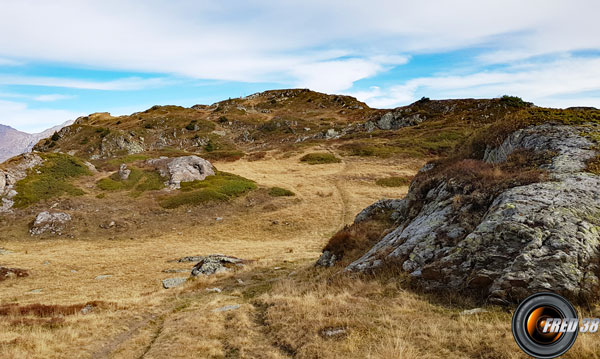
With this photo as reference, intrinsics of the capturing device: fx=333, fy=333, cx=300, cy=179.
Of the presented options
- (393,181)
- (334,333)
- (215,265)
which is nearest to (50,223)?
(215,265)

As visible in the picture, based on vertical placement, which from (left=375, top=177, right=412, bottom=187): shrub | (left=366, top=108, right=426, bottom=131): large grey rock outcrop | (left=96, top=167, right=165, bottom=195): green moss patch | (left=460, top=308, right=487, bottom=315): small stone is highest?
(left=366, top=108, right=426, bottom=131): large grey rock outcrop

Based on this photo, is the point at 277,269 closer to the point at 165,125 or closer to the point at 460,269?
the point at 460,269

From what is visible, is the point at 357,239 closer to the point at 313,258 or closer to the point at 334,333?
the point at 313,258

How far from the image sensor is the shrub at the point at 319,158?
235 feet

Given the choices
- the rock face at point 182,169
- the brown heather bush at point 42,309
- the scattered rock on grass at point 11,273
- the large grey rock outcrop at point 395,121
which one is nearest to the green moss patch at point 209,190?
the rock face at point 182,169

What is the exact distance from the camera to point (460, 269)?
11.1m

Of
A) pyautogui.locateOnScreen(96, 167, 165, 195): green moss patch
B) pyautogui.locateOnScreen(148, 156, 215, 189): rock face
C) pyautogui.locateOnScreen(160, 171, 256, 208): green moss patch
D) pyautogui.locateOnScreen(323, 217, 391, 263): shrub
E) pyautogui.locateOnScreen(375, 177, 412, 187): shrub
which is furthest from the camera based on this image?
pyautogui.locateOnScreen(375, 177, 412, 187): shrub

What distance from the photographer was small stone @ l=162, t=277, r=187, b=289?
20748 millimetres

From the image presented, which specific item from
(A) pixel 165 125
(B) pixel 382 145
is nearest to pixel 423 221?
(B) pixel 382 145

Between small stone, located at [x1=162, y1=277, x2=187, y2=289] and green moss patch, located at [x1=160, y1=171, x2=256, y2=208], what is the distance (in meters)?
23.7

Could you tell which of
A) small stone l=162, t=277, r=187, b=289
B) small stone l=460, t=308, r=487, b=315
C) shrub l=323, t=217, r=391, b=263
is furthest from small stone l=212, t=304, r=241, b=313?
small stone l=460, t=308, r=487, b=315

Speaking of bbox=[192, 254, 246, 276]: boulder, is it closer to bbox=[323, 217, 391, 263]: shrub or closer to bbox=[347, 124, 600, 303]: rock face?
bbox=[323, 217, 391, 263]: shrub

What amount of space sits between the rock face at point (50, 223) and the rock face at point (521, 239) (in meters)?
36.3

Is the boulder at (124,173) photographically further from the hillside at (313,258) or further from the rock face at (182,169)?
the rock face at (182,169)
